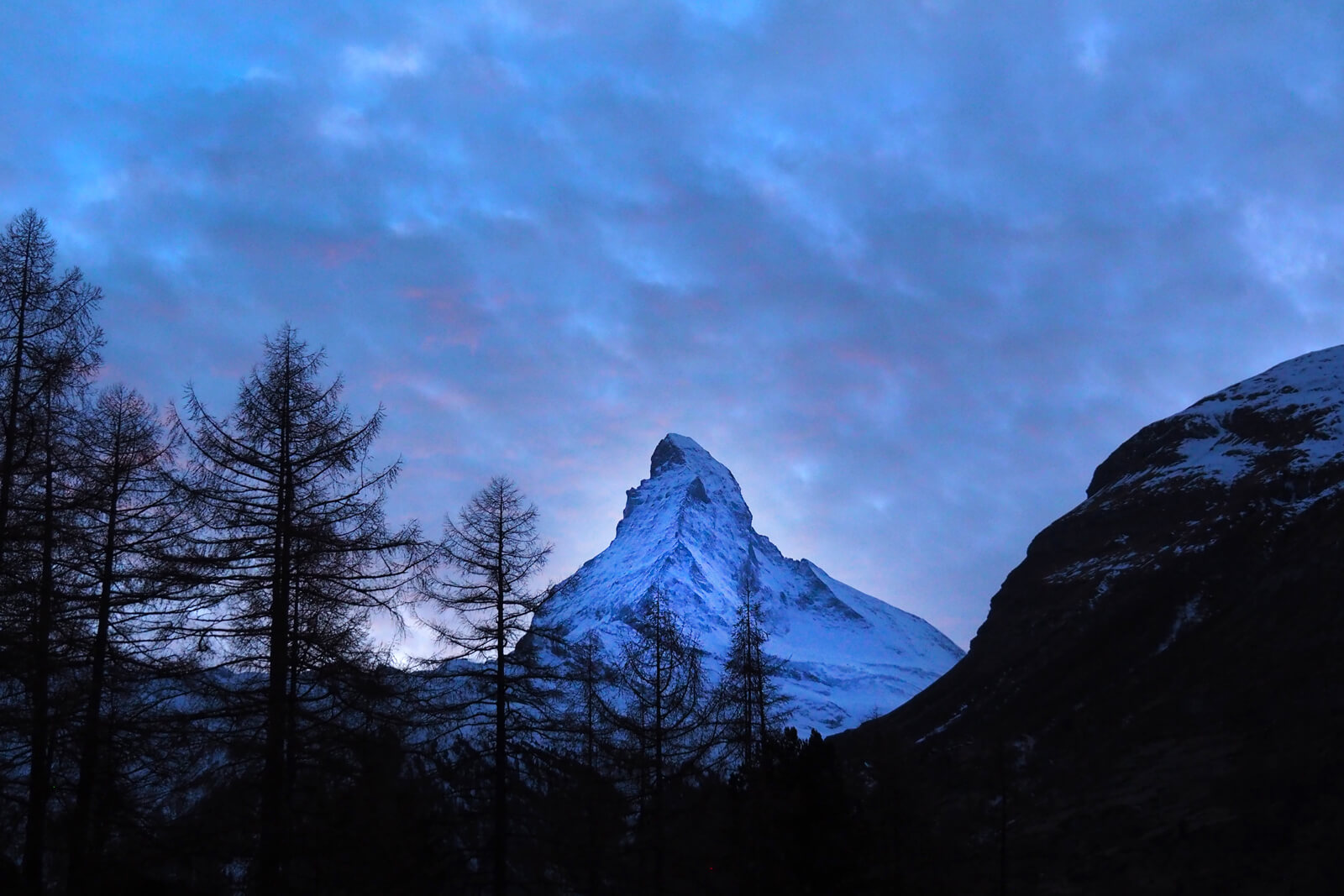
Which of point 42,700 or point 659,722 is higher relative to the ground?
point 659,722

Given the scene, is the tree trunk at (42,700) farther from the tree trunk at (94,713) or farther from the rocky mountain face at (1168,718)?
the rocky mountain face at (1168,718)

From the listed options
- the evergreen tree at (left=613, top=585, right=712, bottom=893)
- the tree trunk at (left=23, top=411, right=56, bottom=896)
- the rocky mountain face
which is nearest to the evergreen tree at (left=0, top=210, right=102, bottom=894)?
the tree trunk at (left=23, top=411, right=56, bottom=896)

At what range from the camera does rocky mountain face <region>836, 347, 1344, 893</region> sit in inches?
2675

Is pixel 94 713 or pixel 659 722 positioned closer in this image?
pixel 94 713

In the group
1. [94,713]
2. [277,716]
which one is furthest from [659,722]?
[94,713]

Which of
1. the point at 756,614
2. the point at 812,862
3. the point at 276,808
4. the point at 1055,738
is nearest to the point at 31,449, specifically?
the point at 276,808

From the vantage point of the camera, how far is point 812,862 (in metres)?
29.8

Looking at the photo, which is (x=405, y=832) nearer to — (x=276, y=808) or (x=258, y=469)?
(x=276, y=808)

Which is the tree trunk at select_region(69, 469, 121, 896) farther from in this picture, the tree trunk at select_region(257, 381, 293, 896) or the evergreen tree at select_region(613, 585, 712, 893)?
the evergreen tree at select_region(613, 585, 712, 893)

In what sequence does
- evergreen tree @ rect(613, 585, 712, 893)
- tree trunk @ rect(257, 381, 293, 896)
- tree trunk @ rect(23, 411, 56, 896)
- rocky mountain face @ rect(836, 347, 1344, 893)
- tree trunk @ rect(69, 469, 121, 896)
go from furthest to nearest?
rocky mountain face @ rect(836, 347, 1344, 893), evergreen tree @ rect(613, 585, 712, 893), tree trunk @ rect(69, 469, 121, 896), tree trunk @ rect(23, 411, 56, 896), tree trunk @ rect(257, 381, 293, 896)

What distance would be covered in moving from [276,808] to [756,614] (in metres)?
23.1

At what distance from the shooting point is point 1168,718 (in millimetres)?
120875

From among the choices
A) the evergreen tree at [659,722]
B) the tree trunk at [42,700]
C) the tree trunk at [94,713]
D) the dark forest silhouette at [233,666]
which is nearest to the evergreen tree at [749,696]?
the evergreen tree at [659,722]

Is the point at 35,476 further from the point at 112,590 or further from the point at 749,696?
the point at 749,696
